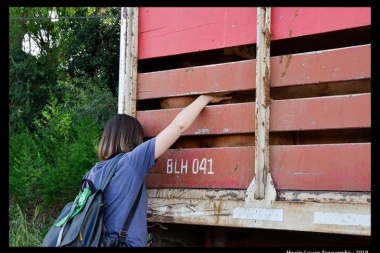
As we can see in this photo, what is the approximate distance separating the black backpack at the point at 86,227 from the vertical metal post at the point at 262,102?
74 cm

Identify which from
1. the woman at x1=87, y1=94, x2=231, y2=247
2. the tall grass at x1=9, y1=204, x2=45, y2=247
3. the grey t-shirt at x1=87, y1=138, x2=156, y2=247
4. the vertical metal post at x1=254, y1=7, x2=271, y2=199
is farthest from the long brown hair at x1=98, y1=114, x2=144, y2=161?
the tall grass at x1=9, y1=204, x2=45, y2=247

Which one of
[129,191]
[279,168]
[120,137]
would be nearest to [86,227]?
[129,191]

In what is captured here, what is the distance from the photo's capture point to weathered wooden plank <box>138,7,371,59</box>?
2.55 m

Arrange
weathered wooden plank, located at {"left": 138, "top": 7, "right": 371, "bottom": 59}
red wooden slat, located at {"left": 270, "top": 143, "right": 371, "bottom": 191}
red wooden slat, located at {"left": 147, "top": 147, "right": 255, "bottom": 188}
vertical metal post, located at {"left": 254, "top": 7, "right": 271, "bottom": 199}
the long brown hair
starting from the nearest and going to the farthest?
red wooden slat, located at {"left": 270, "top": 143, "right": 371, "bottom": 191} → weathered wooden plank, located at {"left": 138, "top": 7, "right": 371, "bottom": 59} → vertical metal post, located at {"left": 254, "top": 7, "right": 271, "bottom": 199} → red wooden slat, located at {"left": 147, "top": 147, "right": 255, "bottom": 188} → the long brown hair

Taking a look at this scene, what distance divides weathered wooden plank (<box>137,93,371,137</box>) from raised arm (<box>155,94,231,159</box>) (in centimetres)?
6

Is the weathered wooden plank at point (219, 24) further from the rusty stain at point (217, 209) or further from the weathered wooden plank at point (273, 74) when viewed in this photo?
the rusty stain at point (217, 209)

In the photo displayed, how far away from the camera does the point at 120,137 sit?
119 inches

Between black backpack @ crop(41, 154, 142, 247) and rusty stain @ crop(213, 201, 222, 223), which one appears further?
rusty stain @ crop(213, 201, 222, 223)

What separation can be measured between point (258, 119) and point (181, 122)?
0.46m

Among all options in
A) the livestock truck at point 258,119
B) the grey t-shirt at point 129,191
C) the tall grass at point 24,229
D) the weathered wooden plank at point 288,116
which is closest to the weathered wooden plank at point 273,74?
the livestock truck at point 258,119

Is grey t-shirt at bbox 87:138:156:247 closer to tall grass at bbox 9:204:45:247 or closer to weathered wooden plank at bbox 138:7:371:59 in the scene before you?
weathered wooden plank at bbox 138:7:371:59

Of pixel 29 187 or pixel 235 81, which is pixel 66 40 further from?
pixel 235 81

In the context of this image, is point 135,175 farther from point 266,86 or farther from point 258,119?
point 266,86
